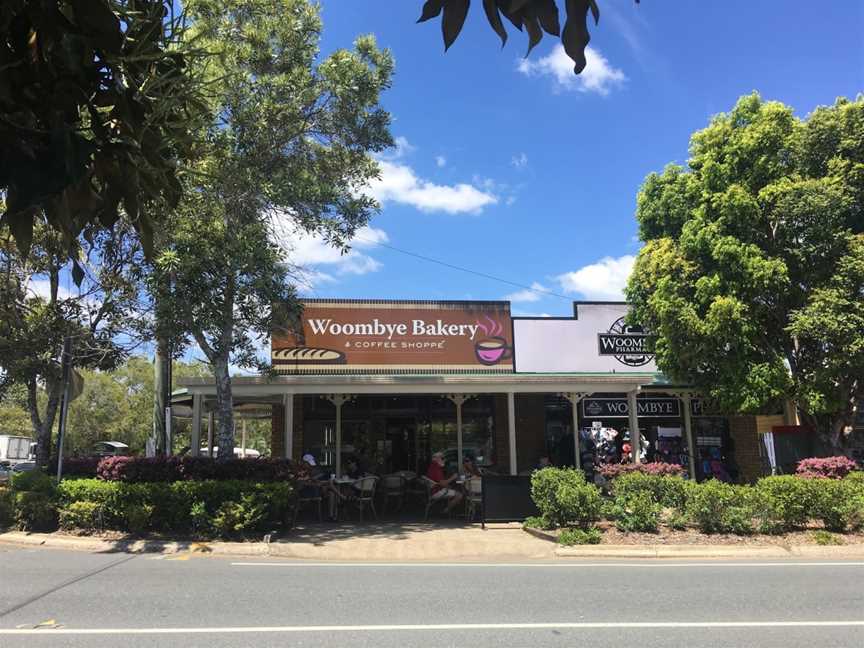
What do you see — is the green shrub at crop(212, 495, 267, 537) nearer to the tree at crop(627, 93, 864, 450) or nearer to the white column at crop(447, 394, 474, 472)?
the white column at crop(447, 394, 474, 472)

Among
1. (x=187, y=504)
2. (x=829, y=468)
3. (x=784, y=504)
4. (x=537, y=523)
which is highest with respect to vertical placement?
(x=829, y=468)

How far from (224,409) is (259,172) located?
4.72 meters

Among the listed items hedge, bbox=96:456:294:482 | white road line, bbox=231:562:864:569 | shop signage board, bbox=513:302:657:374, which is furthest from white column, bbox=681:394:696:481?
hedge, bbox=96:456:294:482

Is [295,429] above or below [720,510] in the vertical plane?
above

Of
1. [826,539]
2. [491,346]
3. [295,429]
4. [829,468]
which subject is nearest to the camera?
[826,539]

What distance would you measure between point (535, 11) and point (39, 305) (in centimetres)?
1580

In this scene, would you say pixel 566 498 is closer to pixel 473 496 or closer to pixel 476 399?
pixel 473 496

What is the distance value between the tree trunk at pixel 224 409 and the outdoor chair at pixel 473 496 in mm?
5036

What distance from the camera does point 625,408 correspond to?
2030cm

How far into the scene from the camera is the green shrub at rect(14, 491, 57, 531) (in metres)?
12.2

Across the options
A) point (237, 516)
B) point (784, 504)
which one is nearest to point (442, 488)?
point (237, 516)

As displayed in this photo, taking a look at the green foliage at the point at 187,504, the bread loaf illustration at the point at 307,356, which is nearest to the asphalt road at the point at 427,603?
the green foliage at the point at 187,504

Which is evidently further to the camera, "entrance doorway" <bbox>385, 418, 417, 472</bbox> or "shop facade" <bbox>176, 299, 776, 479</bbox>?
"entrance doorway" <bbox>385, 418, 417, 472</bbox>

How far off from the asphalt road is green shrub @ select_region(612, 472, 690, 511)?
2135mm
